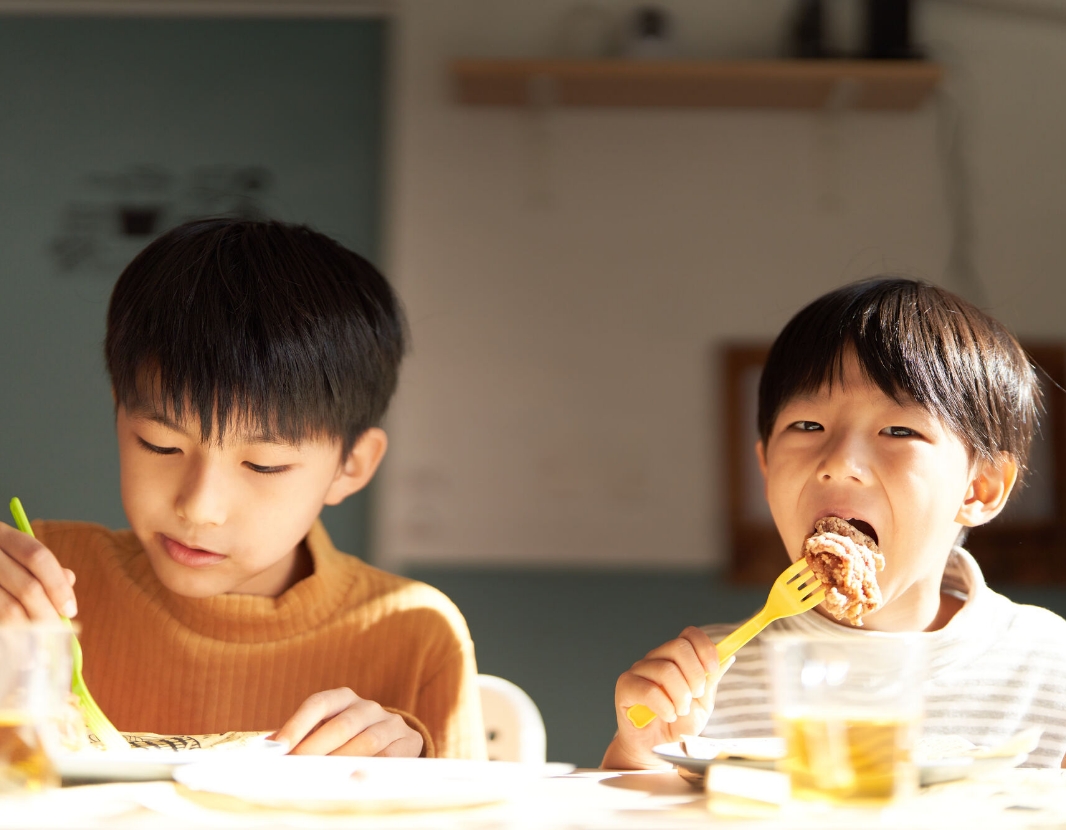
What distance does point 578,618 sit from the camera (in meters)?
3.02

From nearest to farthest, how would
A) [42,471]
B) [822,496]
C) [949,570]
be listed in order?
[822,496] → [949,570] → [42,471]

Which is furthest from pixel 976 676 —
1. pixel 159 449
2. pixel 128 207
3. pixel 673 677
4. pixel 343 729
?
pixel 128 207

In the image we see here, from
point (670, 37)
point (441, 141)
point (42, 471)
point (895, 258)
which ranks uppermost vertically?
point (670, 37)

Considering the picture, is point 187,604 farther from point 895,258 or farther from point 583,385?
point 895,258

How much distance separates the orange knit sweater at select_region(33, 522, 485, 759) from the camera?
118cm

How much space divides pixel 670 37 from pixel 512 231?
71cm

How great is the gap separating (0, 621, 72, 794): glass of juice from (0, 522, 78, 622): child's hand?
0.28 meters

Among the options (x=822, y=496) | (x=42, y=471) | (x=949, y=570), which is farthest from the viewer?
(x=42, y=471)

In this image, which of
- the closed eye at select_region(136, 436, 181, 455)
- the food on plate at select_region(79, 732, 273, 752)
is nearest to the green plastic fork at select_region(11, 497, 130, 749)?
the food on plate at select_region(79, 732, 273, 752)

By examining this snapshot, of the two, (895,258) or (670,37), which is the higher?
(670,37)

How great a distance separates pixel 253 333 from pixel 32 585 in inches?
13.7

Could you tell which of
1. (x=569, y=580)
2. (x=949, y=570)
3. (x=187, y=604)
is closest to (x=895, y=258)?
(x=569, y=580)

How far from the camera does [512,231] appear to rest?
3.13 meters

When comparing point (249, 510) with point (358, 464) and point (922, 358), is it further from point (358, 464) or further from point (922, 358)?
point (922, 358)
